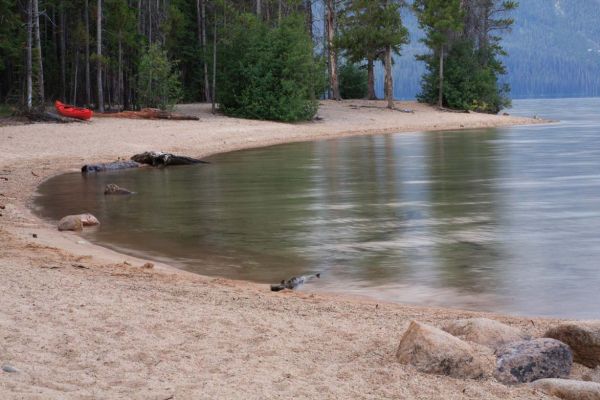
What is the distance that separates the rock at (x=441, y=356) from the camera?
629 cm

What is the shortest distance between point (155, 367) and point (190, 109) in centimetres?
3822

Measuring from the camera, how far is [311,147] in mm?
32469

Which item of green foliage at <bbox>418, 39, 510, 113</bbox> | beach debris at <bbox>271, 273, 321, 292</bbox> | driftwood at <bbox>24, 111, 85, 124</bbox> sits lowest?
beach debris at <bbox>271, 273, 321, 292</bbox>

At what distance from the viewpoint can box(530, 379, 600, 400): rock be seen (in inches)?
230

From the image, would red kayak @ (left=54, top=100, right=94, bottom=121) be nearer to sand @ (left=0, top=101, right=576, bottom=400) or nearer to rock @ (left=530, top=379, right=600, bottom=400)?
sand @ (left=0, top=101, right=576, bottom=400)

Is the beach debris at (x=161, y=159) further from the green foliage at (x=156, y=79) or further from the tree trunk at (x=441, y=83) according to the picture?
the tree trunk at (x=441, y=83)

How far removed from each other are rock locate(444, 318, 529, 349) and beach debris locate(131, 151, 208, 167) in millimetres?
18522

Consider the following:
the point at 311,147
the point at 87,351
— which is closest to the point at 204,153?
the point at 311,147

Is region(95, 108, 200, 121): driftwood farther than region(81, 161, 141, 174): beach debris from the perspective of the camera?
Yes

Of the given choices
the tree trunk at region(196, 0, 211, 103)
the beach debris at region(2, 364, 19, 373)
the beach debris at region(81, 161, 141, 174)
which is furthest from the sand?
the tree trunk at region(196, 0, 211, 103)

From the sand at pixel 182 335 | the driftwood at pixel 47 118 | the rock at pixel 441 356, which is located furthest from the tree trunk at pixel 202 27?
the rock at pixel 441 356

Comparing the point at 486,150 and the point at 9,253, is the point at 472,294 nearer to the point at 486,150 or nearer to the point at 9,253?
the point at 9,253

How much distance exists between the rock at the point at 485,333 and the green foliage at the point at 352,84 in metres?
53.5

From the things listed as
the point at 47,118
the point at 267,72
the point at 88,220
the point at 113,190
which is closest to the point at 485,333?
the point at 88,220
